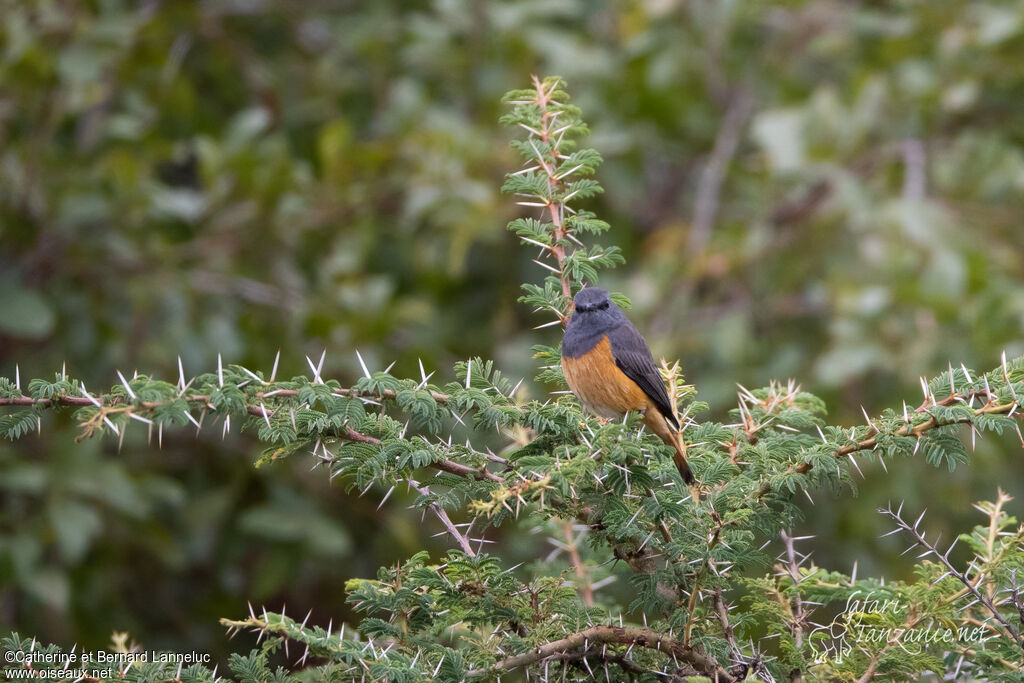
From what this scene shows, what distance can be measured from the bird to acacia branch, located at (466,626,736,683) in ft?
3.73

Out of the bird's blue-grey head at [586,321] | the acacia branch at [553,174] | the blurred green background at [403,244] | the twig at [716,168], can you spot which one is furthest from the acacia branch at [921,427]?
the twig at [716,168]

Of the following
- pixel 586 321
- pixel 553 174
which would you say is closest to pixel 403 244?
pixel 586 321

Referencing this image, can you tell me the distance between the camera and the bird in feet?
11.3

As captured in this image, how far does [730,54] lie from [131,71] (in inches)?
Result: 170

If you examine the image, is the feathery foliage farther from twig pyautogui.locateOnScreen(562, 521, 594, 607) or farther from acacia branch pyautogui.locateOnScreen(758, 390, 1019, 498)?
twig pyautogui.locateOnScreen(562, 521, 594, 607)

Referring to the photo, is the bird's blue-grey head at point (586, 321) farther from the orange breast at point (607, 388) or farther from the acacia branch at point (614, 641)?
the acacia branch at point (614, 641)

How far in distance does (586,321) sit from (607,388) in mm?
442

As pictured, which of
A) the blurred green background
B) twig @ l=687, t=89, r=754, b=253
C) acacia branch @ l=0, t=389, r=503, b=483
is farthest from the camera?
twig @ l=687, t=89, r=754, b=253

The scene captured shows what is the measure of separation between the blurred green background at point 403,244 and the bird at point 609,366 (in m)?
2.12

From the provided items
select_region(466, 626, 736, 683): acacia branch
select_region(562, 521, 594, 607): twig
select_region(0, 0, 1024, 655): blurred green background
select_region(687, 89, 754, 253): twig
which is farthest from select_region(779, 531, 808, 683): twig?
select_region(687, 89, 754, 253): twig

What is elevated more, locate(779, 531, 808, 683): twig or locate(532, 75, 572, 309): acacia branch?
locate(532, 75, 572, 309): acacia branch

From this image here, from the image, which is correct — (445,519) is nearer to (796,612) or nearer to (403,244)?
(796,612)

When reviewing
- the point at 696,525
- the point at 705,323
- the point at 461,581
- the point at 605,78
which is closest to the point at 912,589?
the point at 696,525

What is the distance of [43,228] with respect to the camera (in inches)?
224
